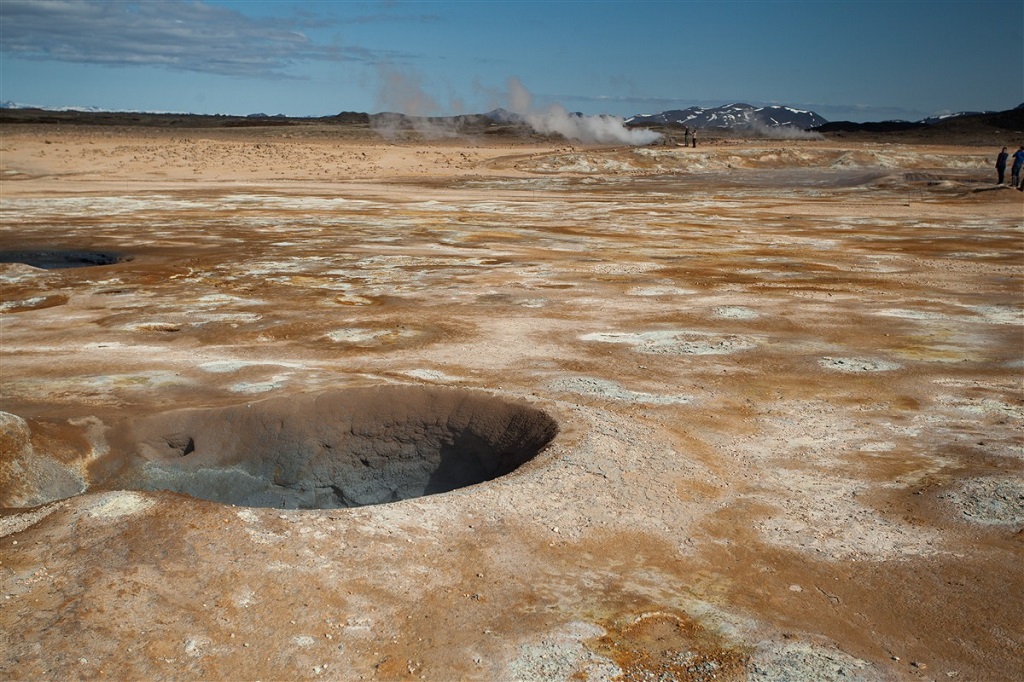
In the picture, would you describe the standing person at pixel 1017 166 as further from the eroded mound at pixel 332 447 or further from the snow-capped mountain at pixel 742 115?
the snow-capped mountain at pixel 742 115

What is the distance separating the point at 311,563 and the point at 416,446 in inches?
97.5

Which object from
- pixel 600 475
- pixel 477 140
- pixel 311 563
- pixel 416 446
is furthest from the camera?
pixel 477 140

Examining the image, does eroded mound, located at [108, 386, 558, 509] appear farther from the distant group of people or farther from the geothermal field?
the distant group of people

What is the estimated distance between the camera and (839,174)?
116 feet

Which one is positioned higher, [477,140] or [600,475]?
[477,140]

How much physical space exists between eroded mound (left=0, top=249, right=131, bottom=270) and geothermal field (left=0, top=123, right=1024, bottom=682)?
0.14 meters

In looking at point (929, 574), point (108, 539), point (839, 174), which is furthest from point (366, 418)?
point (839, 174)

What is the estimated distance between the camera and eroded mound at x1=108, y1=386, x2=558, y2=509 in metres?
6.16

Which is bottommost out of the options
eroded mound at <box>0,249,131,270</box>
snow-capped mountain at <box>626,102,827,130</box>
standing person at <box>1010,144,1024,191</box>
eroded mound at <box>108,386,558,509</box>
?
eroded mound at <box>108,386,558,509</box>

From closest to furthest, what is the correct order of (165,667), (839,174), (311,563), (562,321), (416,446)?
1. (165,667)
2. (311,563)
3. (416,446)
4. (562,321)
5. (839,174)

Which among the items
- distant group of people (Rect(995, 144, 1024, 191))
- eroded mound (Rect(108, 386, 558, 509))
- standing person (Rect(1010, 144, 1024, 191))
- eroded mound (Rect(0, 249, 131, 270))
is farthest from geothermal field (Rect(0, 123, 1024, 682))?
distant group of people (Rect(995, 144, 1024, 191))

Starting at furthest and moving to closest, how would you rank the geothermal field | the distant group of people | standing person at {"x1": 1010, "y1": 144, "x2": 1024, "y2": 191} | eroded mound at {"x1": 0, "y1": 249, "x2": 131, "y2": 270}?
the distant group of people → standing person at {"x1": 1010, "y1": 144, "x2": 1024, "y2": 191} → eroded mound at {"x1": 0, "y1": 249, "x2": 131, "y2": 270} → the geothermal field

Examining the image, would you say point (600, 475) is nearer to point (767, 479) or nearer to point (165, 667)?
point (767, 479)

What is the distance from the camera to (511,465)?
19.5 ft
